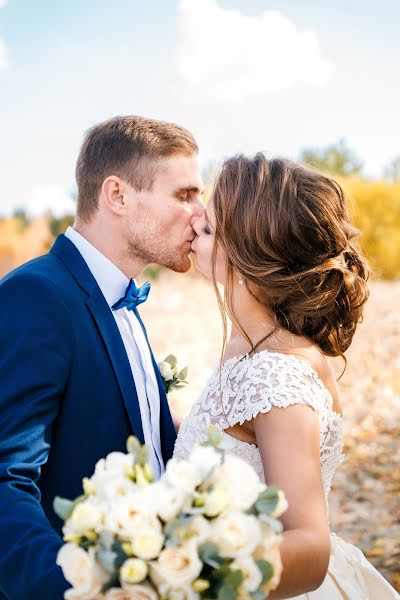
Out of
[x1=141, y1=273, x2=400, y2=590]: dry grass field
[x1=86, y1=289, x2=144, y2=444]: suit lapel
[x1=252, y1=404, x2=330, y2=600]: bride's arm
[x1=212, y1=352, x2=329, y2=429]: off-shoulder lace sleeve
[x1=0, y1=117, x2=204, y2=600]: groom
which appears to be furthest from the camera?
[x1=141, y1=273, x2=400, y2=590]: dry grass field

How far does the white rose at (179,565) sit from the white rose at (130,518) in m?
0.06

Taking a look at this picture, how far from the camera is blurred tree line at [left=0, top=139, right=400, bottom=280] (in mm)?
30953

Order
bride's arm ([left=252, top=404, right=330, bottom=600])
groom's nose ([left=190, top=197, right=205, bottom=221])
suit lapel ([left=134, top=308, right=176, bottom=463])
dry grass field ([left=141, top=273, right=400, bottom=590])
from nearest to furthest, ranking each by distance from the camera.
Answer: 1. bride's arm ([left=252, top=404, right=330, bottom=600])
2. suit lapel ([left=134, top=308, right=176, bottom=463])
3. groom's nose ([left=190, top=197, right=205, bottom=221])
4. dry grass field ([left=141, top=273, right=400, bottom=590])

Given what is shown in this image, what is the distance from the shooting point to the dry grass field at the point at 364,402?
21.7 feet

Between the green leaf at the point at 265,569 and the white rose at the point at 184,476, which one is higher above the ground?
the white rose at the point at 184,476

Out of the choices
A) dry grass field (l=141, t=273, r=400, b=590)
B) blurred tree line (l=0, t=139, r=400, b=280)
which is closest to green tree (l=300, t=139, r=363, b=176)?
blurred tree line (l=0, t=139, r=400, b=280)

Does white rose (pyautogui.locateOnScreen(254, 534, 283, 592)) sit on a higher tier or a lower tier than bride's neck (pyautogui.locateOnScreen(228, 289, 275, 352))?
lower

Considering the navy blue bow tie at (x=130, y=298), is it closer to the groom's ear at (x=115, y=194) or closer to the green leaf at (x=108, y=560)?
the groom's ear at (x=115, y=194)

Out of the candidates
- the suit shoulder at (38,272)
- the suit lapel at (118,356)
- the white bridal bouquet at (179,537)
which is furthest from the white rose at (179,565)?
the suit shoulder at (38,272)

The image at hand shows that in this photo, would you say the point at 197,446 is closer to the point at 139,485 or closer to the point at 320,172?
the point at 139,485

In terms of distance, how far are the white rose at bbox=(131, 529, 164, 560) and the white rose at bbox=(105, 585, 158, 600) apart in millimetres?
70

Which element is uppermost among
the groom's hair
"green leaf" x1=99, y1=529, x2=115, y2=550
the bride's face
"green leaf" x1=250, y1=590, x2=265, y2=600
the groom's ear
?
the groom's hair

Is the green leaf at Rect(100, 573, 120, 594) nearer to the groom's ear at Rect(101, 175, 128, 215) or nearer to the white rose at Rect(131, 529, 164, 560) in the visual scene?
the white rose at Rect(131, 529, 164, 560)

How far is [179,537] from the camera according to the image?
1582 mm
